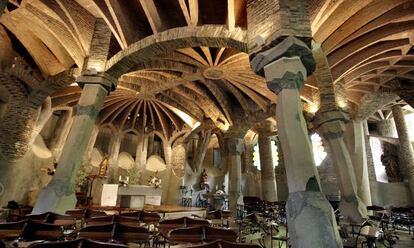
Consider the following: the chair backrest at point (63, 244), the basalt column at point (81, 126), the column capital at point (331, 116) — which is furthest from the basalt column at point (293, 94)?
the basalt column at point (81, 126)

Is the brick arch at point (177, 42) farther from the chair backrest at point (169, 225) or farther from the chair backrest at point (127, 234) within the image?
the chair backrest at point (127, 234)

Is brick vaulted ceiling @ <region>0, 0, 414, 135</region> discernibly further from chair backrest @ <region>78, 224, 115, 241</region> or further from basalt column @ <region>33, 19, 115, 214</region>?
chair backrest @ <region>78, 224, 115, 241</region>

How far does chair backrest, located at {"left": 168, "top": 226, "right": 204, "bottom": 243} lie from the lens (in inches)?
124

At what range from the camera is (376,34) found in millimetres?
8312

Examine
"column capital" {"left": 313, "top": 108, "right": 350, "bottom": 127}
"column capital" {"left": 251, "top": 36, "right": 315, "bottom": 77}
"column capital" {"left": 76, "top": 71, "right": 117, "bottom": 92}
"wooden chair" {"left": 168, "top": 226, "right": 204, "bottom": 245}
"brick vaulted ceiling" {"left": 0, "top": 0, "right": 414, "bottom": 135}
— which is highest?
Answer: "brick vaulted ceiling" {"left": 0, "top": 0, "right": 414, "bottom": 135}

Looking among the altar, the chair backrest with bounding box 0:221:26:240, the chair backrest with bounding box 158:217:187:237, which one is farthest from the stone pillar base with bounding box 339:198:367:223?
the altar

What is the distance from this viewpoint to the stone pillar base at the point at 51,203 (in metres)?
5.47

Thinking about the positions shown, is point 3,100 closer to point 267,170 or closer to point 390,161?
point 267,170

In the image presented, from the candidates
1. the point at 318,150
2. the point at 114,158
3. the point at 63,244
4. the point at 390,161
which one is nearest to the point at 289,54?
the point at 63,244

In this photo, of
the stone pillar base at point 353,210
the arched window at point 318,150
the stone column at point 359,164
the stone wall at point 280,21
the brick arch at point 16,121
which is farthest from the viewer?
the arched window at point 318,150

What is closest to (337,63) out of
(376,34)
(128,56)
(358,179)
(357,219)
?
(376,34)

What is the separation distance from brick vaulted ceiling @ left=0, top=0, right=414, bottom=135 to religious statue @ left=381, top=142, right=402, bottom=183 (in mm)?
7950

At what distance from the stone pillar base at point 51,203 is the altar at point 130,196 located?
389cm

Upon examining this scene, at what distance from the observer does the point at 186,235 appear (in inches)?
125
